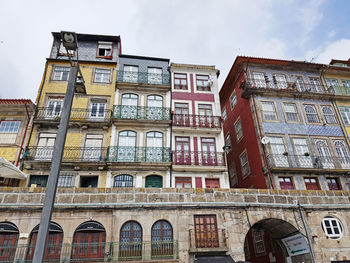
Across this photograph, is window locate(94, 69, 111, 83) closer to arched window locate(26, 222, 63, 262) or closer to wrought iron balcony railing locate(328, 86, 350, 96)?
arched window locate(26, 222, 63, 262)

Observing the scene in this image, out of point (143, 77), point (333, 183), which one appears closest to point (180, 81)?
point (143, 77)

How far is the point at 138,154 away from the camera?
56.4ft

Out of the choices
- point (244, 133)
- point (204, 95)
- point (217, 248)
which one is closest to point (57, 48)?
point (204, 95)

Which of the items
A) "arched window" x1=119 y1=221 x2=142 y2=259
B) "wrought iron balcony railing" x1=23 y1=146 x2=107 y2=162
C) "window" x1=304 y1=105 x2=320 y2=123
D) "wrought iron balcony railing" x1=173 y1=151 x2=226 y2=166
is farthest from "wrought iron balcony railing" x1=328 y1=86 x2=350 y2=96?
"arched window" x1=119 y1=221 x2=142 y2=259

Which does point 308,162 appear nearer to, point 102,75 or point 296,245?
point 296,245

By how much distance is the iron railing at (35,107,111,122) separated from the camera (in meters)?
17.6

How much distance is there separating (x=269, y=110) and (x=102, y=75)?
13287mm

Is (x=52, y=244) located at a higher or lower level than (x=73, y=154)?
lower

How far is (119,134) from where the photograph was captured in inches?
711

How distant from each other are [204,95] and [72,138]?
10.4 meters

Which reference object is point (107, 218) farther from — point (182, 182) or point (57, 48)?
point (57, 48)

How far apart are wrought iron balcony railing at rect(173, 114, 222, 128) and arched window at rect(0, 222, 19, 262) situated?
446 inches

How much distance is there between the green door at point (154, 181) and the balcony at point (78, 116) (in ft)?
16.2

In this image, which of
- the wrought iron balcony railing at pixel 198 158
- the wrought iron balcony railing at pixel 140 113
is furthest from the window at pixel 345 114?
the wrought iron balcony railing at pixel 140 113
